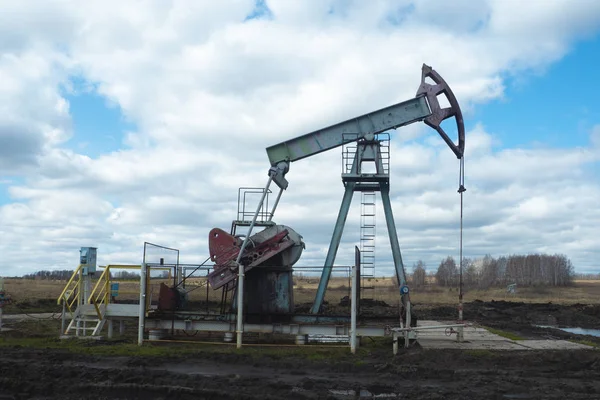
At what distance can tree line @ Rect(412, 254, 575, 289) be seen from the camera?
80.8 meters

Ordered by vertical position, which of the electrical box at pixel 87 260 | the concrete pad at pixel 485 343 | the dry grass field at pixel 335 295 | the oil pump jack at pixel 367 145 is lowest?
the dry grass field at pixel 335 295

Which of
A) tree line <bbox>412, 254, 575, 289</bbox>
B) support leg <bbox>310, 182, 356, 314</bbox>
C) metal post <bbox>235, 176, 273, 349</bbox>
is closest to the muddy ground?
metal post <bbox>235, 176, 273, 349</bbox>

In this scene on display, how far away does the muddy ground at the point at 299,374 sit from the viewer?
25.5ft

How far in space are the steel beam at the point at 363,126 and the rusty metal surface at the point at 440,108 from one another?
0.15 metres

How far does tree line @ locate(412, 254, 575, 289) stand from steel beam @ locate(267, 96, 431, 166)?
6615 centimetres

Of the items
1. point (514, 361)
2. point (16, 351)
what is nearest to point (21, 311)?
point (16, 351)

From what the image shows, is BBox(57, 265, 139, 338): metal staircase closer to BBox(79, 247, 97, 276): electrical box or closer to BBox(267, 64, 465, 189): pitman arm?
BBox(79, 247, 97, 276): electrical box

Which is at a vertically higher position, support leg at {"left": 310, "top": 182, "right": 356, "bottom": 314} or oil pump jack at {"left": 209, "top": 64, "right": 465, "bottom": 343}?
oil pump jack at {"left": 209, "top": 64, "right": 465, "bottom": 343}

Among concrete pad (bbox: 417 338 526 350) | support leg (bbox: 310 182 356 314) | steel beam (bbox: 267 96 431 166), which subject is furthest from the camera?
steel beam (bbox: 267 96 431 166)

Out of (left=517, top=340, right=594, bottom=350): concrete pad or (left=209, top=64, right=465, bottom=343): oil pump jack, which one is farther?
(left=209, top=64, right=465, bottom=343): oil pump jack

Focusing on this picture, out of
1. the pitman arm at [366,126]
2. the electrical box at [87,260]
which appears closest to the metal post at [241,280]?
the pitman arm at [366,126]

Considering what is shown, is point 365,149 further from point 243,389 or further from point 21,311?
point 21,311

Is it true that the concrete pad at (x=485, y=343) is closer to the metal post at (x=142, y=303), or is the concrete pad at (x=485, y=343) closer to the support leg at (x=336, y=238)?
the support leg at (x=336, y=238)

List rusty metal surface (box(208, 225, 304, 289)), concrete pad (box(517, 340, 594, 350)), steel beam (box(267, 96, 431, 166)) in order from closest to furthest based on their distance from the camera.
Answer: concrete pad (box(517, 340, 594, 350)) < rusty metal surface (box(208, 225, 304, 289)) < steel beam (box(267, 96, 431, 166))
